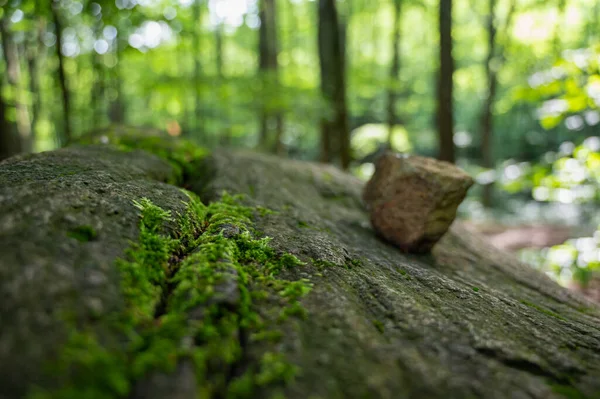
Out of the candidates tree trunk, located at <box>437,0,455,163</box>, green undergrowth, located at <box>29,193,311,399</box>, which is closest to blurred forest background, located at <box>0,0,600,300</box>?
tree trunk, located at <box>437,0,455,163</box>

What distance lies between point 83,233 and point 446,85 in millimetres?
7596

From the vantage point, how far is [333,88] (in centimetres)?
905

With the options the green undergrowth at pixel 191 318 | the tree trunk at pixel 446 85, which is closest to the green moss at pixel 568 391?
the green undergrowth at pixel 191 318

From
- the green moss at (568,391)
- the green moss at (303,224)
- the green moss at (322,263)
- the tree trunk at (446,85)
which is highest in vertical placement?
the tree trunk at (446,85)

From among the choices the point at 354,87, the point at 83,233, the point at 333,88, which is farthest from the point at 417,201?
the point at 354,87

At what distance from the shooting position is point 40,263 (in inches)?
56.1

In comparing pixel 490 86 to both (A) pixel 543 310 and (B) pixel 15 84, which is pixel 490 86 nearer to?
(A) pixel 543 310

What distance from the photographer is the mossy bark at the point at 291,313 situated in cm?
128

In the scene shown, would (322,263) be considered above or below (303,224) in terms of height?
Result: below

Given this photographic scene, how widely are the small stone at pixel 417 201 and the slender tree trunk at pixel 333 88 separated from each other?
5.09 meters

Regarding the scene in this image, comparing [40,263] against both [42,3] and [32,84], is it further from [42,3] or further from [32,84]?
[32,84]

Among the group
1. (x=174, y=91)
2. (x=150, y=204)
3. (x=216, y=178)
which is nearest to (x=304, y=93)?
(x=174, y=91)

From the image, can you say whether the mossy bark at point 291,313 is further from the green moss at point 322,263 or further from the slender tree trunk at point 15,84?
the slender tree trunk at point 15,84

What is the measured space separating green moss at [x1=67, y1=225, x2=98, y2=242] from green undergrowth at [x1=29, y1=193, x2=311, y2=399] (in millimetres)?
193
